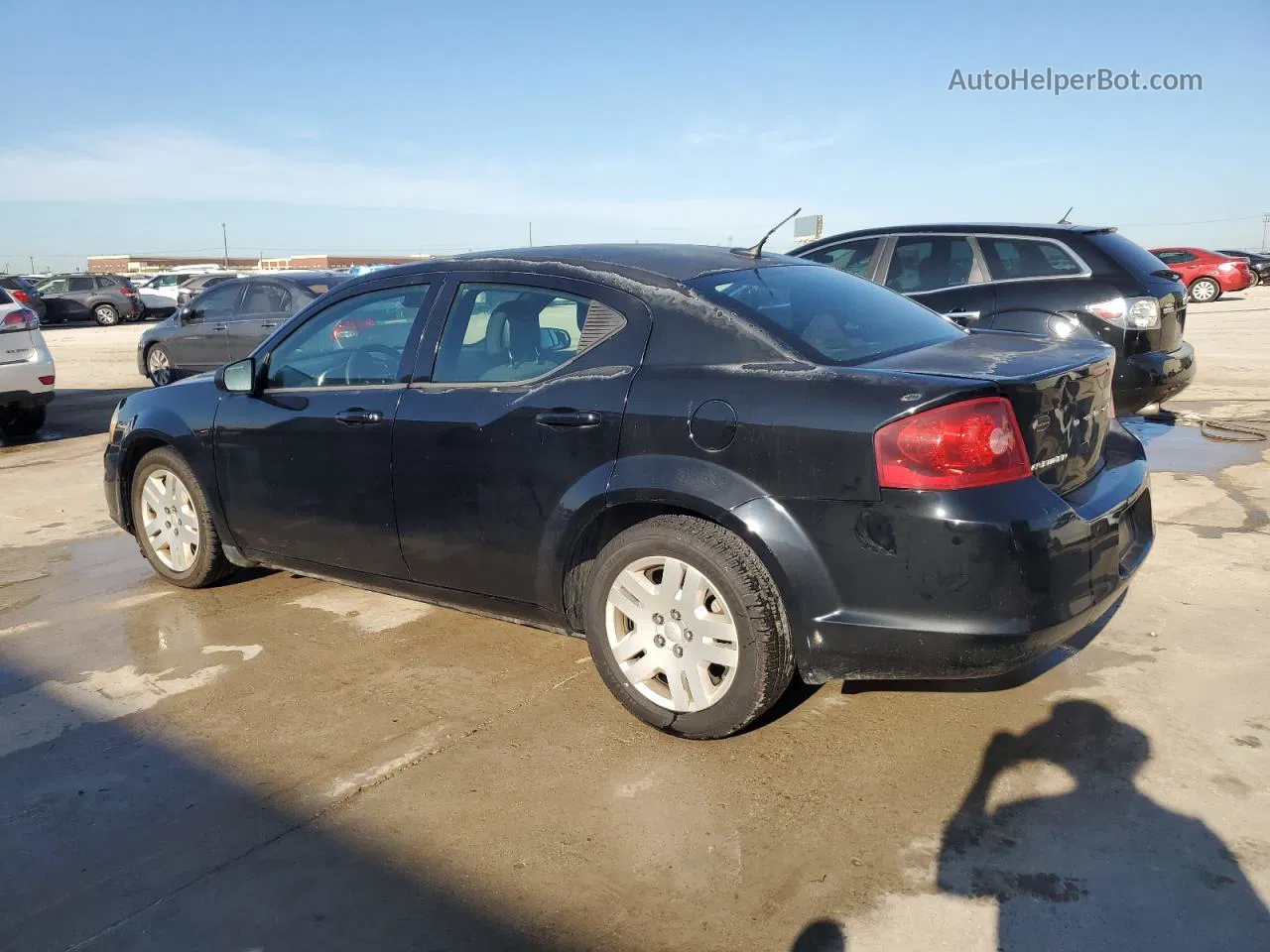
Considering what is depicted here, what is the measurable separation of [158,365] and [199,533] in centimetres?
981

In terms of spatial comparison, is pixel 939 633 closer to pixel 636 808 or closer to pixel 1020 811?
pixel 1020 811

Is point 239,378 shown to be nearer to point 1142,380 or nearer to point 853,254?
point 853,254

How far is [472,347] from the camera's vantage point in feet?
13.1

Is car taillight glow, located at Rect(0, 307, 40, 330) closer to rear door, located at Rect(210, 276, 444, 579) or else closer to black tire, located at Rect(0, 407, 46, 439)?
black tire, located at Rect(0, 407, 46, 439)

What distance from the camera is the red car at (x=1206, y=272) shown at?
91.4 feet

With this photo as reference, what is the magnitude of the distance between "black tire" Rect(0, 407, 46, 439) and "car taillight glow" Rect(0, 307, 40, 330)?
1.08 m

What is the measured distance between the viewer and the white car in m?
9.47

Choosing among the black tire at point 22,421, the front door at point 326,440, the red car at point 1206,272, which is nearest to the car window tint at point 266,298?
the black tire at point 22,421

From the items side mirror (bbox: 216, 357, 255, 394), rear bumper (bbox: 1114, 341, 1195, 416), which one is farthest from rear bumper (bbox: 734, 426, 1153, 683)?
rear bumper (bbox: 1114, 341, 1195, 416)

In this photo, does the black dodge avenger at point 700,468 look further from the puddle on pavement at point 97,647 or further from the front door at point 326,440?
the puddle on pavement at point 97,647

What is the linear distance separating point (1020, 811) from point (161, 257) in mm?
105494

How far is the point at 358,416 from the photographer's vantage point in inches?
164

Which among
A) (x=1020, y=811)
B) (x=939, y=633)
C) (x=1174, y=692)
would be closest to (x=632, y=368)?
(x=939, y=633)

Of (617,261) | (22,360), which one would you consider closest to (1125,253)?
(617,261)
